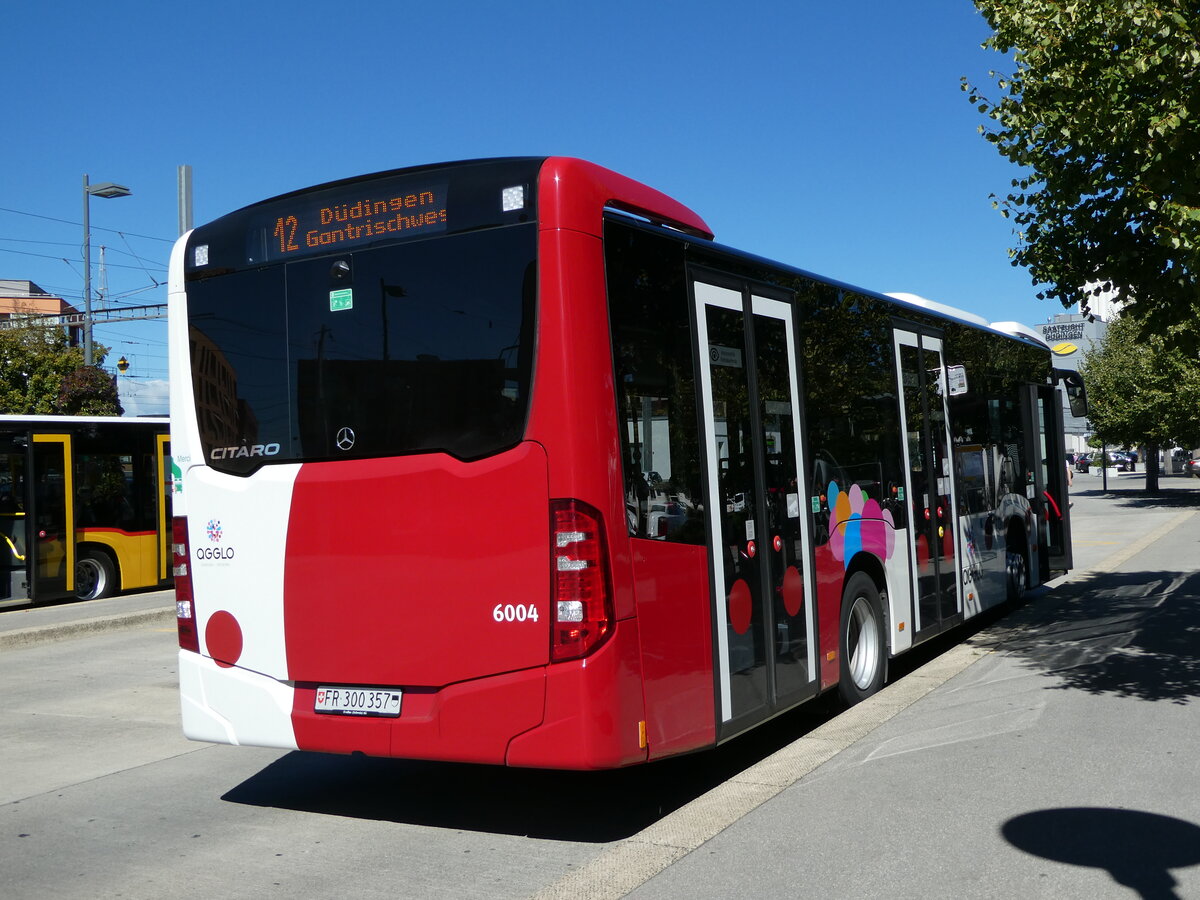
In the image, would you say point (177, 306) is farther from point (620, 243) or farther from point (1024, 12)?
point (1024, 12)

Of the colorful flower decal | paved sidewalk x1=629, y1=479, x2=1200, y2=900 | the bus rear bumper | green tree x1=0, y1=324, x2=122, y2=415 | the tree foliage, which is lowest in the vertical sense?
paved sidewalk x1=629, y1=479, x2=1200, y2=900

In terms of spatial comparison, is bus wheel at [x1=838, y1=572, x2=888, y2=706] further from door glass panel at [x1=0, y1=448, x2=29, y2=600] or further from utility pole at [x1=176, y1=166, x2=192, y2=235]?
utility pole at [x1=176, y1=166, x2=192, y2=235]

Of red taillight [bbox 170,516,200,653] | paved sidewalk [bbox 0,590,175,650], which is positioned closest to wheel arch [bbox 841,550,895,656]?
red taillight [bbox 170,516,200,653]

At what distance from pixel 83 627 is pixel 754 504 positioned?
10.5 metres

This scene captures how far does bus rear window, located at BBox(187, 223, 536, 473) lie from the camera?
505 centimetres

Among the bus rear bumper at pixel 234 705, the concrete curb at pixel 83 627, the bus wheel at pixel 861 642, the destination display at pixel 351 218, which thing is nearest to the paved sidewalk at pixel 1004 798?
the bus wheel at pixel 861 642

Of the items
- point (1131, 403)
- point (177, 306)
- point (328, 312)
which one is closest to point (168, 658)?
point (177, 306)

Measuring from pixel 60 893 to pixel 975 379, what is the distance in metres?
8.54

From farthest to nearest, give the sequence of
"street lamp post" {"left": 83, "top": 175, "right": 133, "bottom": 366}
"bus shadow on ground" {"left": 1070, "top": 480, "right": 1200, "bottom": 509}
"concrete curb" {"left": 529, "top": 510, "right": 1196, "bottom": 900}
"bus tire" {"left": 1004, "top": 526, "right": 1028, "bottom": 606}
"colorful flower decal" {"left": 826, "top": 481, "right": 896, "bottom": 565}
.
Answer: "bus shadow on ground" {"left": 1070, "top": 480, "right": 1200, "bottom": 509} → "street lamp post" {"left": 83, "top": 175, "right": 133, "bottom": 366} → "bus tire" {"left": 1004, "top": 526, "right": 1028, "bottom": 606} → "colorful flower decal" {"left": 826, "top": 481, "right": 896, "bottom": 565} → "concrete curb" {"left": 529, "top": 510, "right": 1196, "bottom": 900}

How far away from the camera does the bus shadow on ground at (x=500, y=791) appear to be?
18.9ft

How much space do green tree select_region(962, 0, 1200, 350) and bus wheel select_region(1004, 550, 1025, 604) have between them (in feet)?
9.63

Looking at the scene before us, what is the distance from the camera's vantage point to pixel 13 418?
16094 millimetres

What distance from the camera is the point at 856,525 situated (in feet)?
25.1

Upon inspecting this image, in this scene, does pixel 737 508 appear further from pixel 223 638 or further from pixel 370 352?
pixel 223 638
